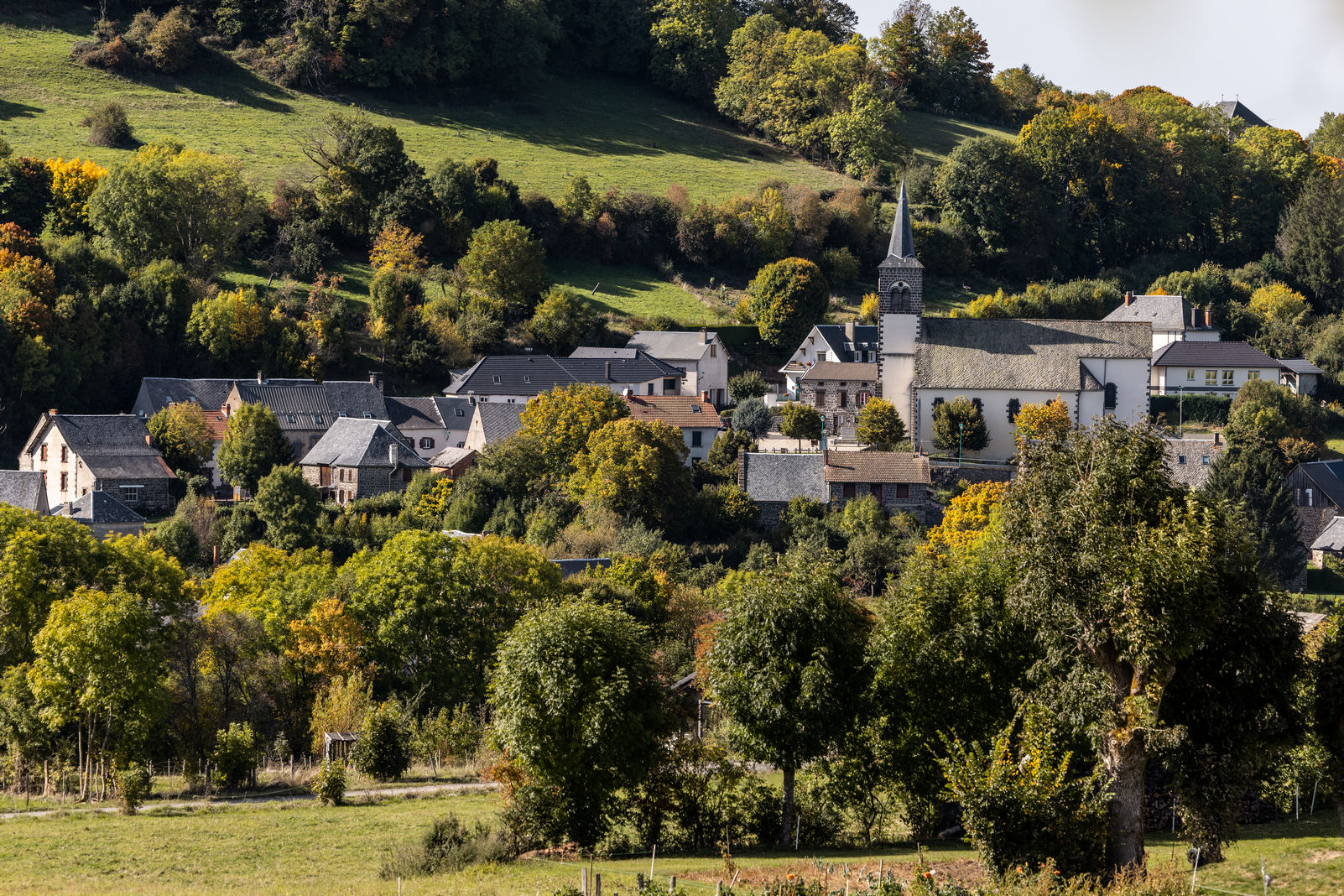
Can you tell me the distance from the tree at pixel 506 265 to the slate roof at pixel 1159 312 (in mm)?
30800

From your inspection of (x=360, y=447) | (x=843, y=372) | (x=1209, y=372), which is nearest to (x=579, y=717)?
(x=360, y=447)

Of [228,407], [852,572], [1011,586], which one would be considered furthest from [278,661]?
[228,407]

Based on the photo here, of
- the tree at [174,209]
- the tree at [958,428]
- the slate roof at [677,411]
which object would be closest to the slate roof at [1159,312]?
the tree at [958,428]

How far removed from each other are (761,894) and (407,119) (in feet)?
265

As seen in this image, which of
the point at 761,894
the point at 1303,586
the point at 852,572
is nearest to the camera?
the point at 761,894

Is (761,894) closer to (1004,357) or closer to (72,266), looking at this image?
(1004,357)

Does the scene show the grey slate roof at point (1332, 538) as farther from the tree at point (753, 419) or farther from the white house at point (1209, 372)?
the tree at point (753, 419)

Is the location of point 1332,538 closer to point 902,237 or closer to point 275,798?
point 902,237

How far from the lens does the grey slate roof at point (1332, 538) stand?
5700 centimetres

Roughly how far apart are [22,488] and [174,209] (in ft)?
67.4

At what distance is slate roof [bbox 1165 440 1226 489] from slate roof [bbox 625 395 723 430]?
63.6 ft

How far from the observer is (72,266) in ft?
208

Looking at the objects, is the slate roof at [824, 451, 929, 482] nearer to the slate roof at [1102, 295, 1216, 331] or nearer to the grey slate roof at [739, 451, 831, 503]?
the grey slate roof at [739, 451, 831, 503]

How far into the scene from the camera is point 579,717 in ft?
74.9
